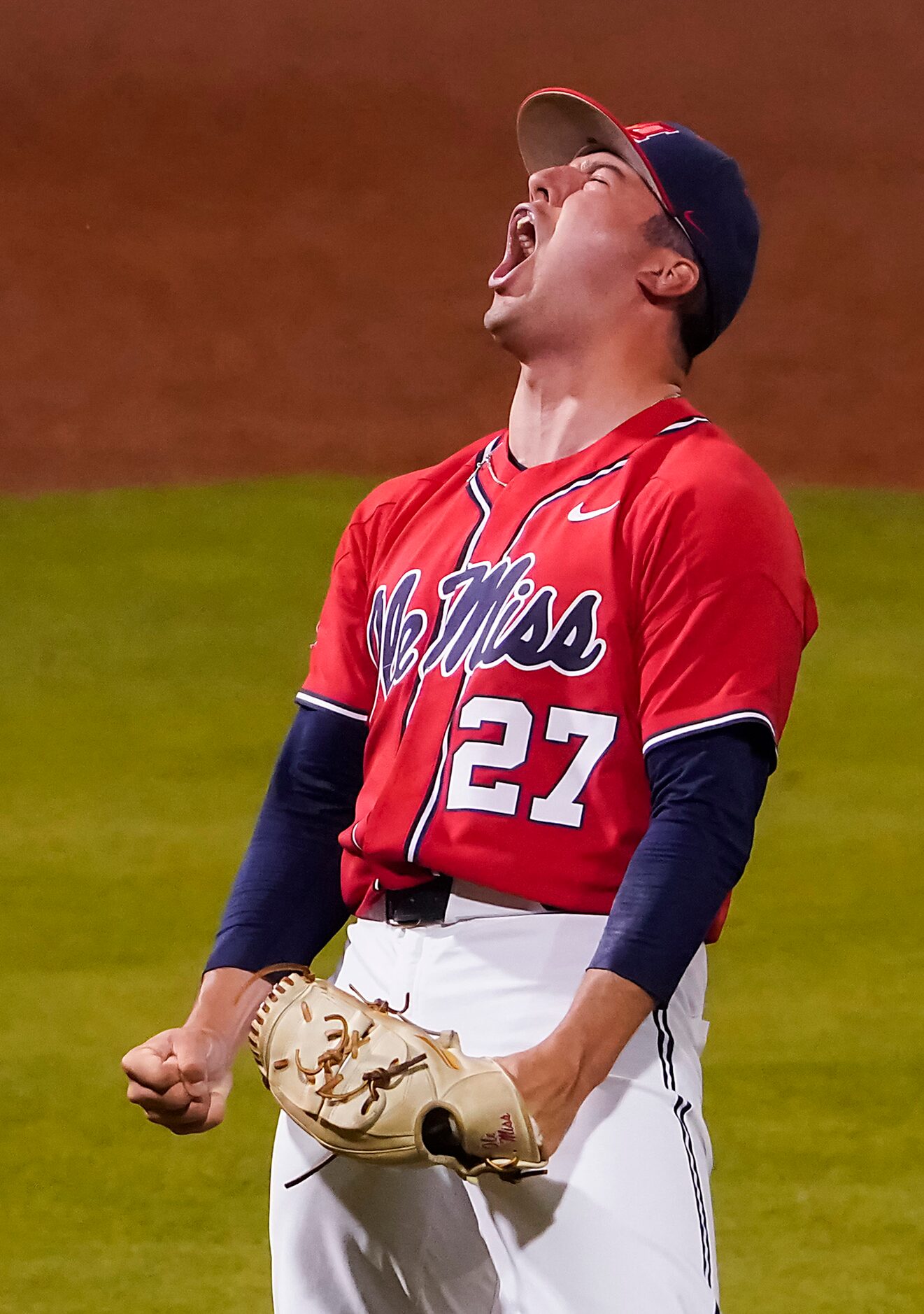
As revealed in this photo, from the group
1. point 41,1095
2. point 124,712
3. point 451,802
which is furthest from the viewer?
point 124,712

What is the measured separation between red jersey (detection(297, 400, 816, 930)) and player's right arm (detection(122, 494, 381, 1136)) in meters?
0.08

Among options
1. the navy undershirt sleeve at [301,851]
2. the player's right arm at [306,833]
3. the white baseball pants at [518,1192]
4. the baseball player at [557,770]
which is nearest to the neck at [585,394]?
the baseball player at [557,770]

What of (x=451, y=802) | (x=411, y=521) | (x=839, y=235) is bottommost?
(x=451, y=802)

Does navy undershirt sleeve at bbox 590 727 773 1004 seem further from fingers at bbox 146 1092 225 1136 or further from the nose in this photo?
the nose

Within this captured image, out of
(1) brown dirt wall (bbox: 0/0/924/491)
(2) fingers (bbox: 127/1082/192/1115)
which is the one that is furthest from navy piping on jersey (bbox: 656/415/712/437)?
(1) brown dirt wall (bbox: 0/0/924/491)

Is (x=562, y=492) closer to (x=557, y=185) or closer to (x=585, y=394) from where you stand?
(x=585, y=394)

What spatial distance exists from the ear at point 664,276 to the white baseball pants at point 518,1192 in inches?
25.2

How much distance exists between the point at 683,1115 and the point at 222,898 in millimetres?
3210

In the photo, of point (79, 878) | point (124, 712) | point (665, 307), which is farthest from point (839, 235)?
point (665, 307)

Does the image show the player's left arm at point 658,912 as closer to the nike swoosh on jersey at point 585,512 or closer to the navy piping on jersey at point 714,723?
the navy piping on jersey at point 714,723

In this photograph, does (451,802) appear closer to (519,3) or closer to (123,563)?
(123,563)

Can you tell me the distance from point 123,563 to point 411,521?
5.51m

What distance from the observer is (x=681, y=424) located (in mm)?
1773

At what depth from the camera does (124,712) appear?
236 inches
